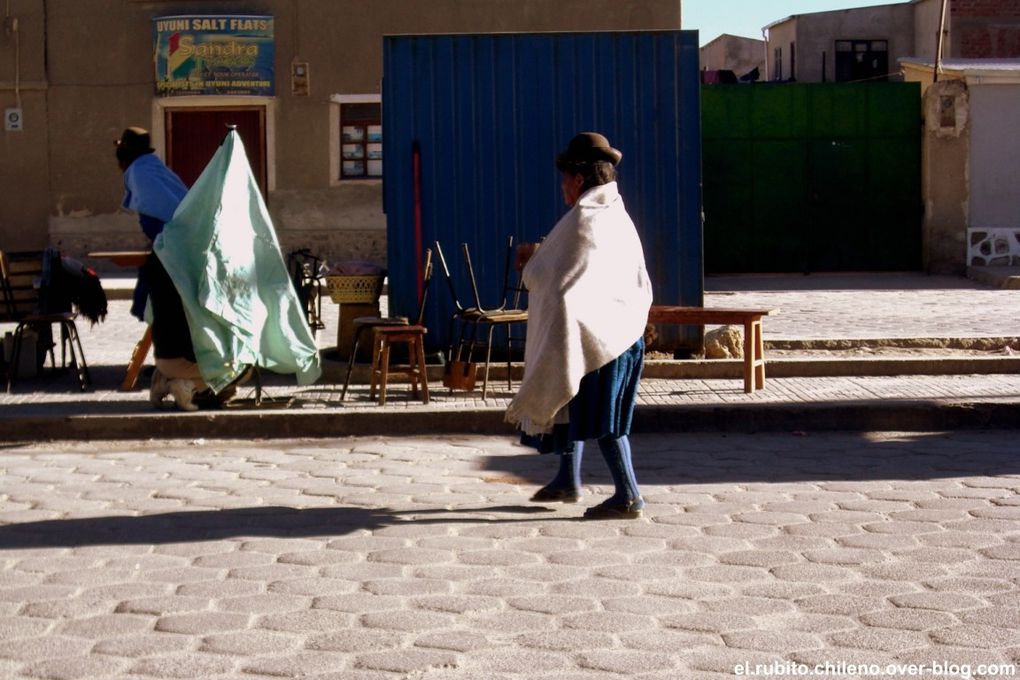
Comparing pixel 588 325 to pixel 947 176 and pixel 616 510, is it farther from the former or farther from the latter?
pixel 947 176

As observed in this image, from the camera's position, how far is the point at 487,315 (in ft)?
32.0

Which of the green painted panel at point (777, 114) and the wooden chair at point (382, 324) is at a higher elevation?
the green painted panel at point (777, 114)

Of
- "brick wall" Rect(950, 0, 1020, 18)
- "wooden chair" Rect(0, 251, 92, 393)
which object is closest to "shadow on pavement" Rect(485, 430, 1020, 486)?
"wooden chair" Rect(0, 251, 92, 393)

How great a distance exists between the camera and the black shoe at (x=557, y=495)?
6840mm

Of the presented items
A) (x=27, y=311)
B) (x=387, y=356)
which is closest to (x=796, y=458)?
(x=387, y=356)

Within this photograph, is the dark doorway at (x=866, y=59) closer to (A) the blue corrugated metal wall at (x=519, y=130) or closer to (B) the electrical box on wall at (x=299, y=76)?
(B) the electrical box on wall at (x=299, y=76)

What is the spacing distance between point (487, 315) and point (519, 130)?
199cm

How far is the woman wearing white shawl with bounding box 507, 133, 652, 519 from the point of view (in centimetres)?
622

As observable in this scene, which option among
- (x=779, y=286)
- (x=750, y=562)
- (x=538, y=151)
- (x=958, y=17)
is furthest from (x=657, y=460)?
(x=958, y=17)

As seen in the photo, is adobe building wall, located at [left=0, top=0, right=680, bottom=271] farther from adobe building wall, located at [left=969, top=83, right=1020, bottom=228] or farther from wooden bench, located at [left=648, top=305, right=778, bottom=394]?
wooden bench, located at [left=648, top=305, right=778, bottom=394]

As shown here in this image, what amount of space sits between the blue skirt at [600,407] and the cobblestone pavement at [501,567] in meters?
0.41

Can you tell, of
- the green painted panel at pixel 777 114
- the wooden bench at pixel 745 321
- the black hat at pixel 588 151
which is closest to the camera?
the black hat at pixel 588 151

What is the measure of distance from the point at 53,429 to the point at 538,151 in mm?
4093

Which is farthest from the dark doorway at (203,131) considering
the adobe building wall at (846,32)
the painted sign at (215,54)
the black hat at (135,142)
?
the black hat at (135,142)
